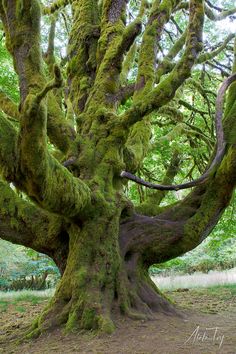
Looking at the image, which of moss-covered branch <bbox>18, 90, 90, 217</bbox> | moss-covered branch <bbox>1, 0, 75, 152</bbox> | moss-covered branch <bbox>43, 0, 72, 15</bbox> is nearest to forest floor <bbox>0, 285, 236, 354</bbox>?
moss-covered branch <bbox>18, 90, 90, 217</bbox>

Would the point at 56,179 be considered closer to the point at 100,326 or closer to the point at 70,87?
the point at 100,326

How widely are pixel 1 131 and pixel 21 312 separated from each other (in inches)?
190

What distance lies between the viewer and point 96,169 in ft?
19.3

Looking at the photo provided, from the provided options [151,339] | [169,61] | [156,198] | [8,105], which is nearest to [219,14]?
[169,61]

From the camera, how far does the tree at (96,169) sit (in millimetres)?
4324

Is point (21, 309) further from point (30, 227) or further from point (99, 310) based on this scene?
point (99, 310)

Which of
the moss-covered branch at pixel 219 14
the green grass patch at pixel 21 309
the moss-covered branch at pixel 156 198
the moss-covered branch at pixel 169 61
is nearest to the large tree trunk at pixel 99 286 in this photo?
the moss-covered branch at pixel 156 198

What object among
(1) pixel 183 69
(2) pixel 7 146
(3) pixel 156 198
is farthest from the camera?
(3) pixel 156 198

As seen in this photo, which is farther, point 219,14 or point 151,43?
point 219,14

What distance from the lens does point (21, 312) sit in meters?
7.96

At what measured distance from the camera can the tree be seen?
14.2ft

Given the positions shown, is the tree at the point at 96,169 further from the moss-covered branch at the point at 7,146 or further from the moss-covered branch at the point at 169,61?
the moss-covered branch at the point at 169,61

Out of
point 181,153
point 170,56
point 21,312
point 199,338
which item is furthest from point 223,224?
point 199,338

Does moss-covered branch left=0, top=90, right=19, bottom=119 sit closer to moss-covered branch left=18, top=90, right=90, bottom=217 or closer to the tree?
the tree
